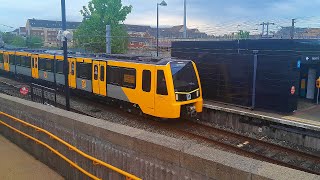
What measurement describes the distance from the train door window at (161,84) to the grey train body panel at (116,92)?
236cm

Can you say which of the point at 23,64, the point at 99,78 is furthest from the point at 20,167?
the point at 23,64

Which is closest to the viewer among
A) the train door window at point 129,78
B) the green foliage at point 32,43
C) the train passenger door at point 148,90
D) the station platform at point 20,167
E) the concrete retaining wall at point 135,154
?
the concrete retaining wall at point 135,154

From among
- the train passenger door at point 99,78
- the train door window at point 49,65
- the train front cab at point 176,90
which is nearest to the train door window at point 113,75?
the train passenger door at point 99,78

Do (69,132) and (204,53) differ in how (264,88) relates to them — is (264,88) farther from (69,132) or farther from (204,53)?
(69,132)

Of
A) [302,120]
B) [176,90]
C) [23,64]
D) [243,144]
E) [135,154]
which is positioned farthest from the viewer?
[23,64]

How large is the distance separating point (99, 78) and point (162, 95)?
4897 mm

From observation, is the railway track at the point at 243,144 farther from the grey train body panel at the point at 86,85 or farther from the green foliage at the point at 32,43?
the green foliage at the point at 32,43

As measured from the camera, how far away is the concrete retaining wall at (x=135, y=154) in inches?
142

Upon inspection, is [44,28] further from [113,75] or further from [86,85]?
[113,75]

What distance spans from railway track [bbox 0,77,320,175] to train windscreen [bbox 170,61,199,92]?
5.65 ft

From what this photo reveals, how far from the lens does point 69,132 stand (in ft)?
20.4

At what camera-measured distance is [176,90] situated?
41.1ft

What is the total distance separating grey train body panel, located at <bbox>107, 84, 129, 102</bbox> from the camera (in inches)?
572

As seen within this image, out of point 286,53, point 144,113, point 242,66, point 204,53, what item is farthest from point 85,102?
point 286,53
